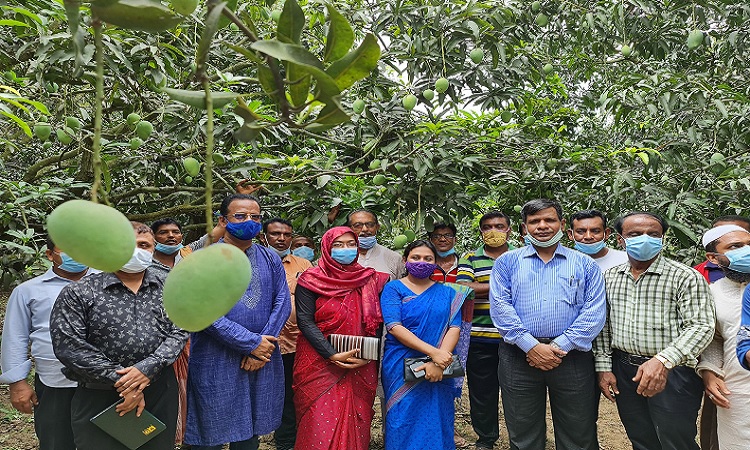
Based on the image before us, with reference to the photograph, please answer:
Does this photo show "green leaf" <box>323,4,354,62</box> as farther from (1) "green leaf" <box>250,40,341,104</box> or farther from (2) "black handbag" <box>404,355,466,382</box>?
(2) "black handbag" <box>404,355,466,382</box>

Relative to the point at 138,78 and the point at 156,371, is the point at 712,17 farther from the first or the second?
the point at 156,371

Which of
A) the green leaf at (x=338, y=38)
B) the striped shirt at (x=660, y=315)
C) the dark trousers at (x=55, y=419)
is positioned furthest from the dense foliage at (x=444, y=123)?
the green leaf at (x=338, y=38)

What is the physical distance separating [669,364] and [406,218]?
1.51 metres

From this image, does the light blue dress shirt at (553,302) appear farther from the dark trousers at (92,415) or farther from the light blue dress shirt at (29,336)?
the light blue dress shirt at (29,336)

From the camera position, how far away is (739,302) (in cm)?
244

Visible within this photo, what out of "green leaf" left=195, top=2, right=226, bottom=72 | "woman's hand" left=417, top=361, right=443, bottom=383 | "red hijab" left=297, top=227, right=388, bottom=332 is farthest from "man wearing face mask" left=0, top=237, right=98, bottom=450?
"green leaf" left=195, top=2, right=226, bottom=72

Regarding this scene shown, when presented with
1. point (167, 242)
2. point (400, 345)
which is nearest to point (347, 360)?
point (400, 345)

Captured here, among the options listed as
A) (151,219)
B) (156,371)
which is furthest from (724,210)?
(151,219)

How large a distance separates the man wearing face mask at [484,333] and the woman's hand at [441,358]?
58 centimetres

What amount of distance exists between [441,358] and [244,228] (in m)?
1.09

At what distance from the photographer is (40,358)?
254 centimetres

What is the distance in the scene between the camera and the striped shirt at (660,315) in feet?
7.92

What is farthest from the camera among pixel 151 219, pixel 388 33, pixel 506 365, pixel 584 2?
pixel 151 219

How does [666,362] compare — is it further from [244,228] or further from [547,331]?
[244,228]
